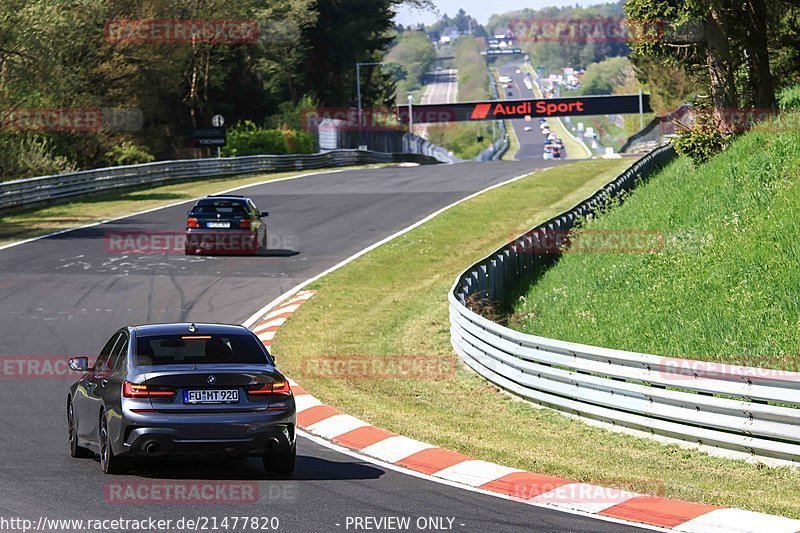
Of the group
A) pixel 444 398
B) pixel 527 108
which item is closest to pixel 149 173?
pixel 444 398

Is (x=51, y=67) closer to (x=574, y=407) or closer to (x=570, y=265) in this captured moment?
(x=570, y=265)

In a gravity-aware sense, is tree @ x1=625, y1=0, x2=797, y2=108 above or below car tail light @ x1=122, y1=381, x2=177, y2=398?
above

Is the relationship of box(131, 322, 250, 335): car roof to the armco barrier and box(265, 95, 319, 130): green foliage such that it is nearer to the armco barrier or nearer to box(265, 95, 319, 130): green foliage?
the armco barrier

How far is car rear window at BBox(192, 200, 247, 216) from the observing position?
31078mm

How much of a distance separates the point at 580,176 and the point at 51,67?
21001 millimetres

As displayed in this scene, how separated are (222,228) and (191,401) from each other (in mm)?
20324

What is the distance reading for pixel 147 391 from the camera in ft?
35.8

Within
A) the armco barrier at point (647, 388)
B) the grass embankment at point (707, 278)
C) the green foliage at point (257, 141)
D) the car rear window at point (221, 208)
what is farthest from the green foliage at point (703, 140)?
the green foliage at point (257, 141)

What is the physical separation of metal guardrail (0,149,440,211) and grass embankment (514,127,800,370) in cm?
2025

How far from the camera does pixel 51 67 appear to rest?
44781 mm

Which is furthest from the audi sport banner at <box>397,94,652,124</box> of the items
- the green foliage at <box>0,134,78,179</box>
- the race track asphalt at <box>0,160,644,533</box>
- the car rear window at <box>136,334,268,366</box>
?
the car rear window at <box>136,334,268,366</box>

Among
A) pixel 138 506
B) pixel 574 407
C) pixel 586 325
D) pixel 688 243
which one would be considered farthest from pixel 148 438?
pixel 688 243

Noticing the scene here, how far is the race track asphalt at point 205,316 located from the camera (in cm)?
998

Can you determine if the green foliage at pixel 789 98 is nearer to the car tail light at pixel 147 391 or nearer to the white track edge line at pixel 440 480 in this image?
the white track edge line at pixel 440 480
